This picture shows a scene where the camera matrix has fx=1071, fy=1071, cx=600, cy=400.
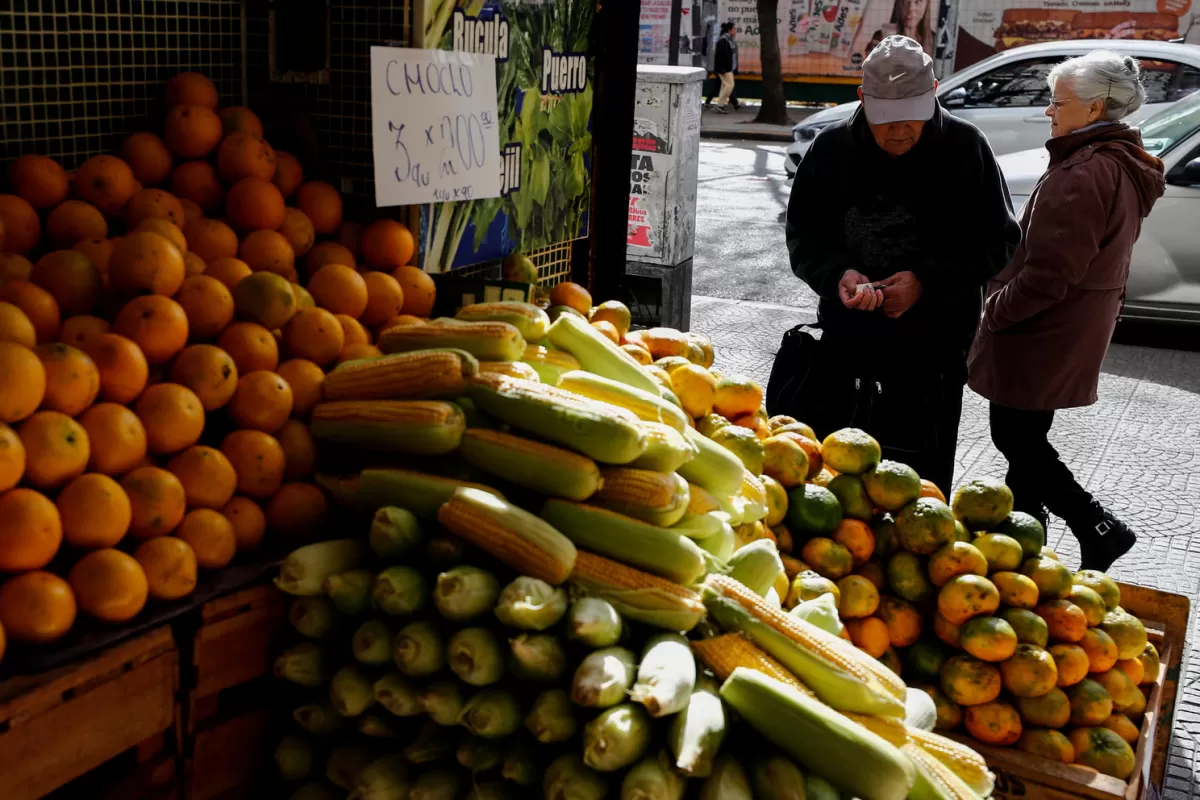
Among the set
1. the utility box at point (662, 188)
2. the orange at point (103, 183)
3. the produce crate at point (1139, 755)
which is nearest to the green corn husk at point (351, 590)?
the orange at point (103, 183)

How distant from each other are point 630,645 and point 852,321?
2410 millimetres

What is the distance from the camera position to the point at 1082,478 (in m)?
5.66

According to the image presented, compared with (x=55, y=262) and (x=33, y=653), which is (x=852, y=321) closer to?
(x=55, y=262)

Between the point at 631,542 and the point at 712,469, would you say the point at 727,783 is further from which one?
the point at 712,469

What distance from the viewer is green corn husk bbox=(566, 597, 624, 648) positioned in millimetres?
1737

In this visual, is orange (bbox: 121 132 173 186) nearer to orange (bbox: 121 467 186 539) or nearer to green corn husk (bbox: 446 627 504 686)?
orange (bbox: 121 467 186 539)

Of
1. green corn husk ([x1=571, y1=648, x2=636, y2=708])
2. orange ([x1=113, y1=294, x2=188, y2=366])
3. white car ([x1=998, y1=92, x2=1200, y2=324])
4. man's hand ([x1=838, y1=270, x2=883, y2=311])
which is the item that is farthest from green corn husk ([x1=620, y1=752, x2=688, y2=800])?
white car ([x1=998, y1=92, x2=1200, y2=324])

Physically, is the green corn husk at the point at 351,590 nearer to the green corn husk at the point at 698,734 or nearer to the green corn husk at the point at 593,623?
the green corn husk at the point at 593,623

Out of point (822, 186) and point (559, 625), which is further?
point (822, 186)

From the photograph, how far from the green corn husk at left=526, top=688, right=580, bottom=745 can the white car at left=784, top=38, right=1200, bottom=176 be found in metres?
8.60

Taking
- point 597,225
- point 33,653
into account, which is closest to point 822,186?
point 597,225

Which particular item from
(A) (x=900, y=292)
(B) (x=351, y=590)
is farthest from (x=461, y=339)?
(A) (x=900, y=292)

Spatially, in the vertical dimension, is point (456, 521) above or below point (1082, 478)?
above

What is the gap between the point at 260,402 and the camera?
208cm
